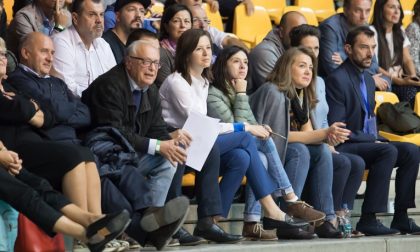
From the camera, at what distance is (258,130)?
865 cm

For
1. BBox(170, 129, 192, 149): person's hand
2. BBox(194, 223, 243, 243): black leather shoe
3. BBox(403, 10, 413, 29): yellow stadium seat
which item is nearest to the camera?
BBox(170, 129, 192, 149): person's hand

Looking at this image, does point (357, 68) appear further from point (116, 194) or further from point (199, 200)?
point (116, 194)

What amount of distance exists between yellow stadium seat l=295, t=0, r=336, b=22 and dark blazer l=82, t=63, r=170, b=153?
5.16m

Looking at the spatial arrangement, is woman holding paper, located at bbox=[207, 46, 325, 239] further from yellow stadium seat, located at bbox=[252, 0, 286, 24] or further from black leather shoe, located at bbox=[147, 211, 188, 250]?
yellow stadium seat, located at bbox=[252, 0, 286, 24]

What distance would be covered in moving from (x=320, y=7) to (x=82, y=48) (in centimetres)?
497

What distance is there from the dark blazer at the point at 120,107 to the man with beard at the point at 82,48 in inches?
17.0

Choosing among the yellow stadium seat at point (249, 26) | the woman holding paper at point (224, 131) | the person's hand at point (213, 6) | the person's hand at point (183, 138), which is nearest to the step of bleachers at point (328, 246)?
the woman holding paper at point (224, 131)

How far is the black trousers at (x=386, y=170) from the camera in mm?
9750

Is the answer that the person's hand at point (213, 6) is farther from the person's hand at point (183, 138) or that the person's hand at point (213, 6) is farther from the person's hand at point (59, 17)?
the person's hand at point (183, 138)

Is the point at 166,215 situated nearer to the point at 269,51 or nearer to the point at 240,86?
the point at 240,86

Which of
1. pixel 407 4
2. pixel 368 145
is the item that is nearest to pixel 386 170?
pixel 368 145

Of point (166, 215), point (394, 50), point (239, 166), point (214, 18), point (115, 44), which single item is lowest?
point (166, 215)

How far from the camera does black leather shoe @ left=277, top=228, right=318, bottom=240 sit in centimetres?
877

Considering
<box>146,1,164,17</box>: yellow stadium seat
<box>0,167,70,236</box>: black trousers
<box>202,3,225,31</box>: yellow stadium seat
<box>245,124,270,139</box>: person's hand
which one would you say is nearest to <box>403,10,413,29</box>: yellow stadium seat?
<box>202,3,225,31</box>: yellow stadium seat
